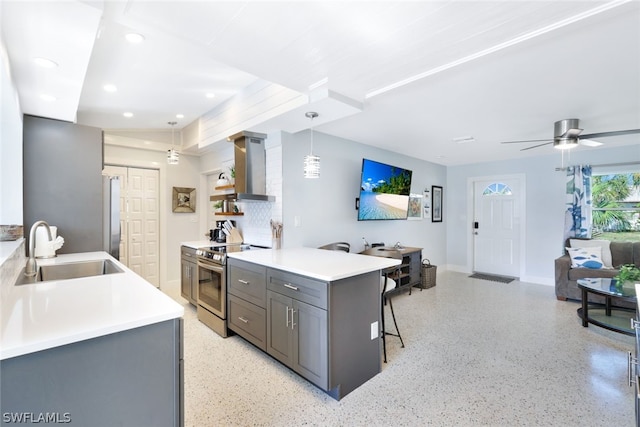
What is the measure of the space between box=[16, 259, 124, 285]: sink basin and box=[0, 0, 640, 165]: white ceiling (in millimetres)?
1343

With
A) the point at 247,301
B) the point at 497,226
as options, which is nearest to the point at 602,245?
the point at 497,226

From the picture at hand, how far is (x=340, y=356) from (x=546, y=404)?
4.80 ft

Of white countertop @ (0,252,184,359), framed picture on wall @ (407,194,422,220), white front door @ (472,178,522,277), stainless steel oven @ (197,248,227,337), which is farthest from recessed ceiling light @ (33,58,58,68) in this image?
white front door @ (472,178,522,277)

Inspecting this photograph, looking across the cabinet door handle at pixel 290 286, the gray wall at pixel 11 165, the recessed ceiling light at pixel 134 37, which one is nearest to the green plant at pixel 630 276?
the cabinet door handle at pixel 290 286

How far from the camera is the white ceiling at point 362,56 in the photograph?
5.00 ft

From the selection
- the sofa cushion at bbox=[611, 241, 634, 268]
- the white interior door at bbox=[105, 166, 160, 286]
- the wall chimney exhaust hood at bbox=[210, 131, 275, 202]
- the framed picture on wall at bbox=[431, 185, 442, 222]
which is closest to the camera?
the wall chimney exhaust hood at bbox=[210, 131, 275, 202]

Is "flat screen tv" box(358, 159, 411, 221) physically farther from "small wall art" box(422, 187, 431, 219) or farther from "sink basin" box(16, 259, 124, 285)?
"sink basin" box(16, 259, 124, 285)

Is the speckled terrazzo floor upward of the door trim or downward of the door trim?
downward

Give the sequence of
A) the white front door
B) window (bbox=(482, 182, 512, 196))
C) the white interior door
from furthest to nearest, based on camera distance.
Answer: window (bbox=(482, 182, 512, 196))
the white front door
the white interior door

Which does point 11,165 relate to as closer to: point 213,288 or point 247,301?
point 213,288

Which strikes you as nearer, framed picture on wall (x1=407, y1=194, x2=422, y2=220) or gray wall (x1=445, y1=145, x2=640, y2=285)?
gray wall (x1=445, y1=145, x2=640, y2=285)

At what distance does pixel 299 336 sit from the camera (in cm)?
223

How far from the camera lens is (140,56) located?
246cm

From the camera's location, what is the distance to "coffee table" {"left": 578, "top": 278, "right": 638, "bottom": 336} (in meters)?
2.97
